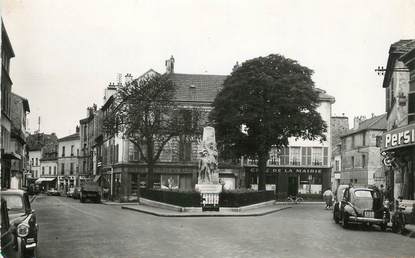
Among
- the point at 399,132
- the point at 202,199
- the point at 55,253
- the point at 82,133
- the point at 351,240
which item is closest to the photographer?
the point at 55,253

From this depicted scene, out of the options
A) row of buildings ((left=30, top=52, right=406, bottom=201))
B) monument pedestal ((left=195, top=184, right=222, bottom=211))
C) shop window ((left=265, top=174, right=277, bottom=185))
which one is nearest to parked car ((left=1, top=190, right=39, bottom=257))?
monument pedestal ((left=195, top=184, right=222, bottom=211))

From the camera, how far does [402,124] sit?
28.8 metres

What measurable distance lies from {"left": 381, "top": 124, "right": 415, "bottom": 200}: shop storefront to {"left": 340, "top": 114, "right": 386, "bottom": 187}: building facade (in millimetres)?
24192

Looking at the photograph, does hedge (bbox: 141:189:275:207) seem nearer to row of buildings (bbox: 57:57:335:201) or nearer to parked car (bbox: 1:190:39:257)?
row of buildings (bbox: 57:57:335:201)

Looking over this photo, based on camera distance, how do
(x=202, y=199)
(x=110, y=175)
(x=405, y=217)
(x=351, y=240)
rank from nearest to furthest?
(x=351, y=240), (x=405, y=217), (x=202, y=199), (x=110, y=175)

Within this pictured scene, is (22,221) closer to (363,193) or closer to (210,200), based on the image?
(363,193)

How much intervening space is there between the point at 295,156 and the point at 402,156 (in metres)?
26.5

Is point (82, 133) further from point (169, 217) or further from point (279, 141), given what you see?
point (169, 217)

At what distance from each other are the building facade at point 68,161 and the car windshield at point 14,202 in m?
71.0

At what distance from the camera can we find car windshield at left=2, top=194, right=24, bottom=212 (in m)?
11.2

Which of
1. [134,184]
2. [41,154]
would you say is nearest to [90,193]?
[134,184]

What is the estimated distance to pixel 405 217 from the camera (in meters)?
18.1

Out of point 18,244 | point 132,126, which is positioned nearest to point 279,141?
point 132,126

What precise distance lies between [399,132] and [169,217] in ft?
35.0
